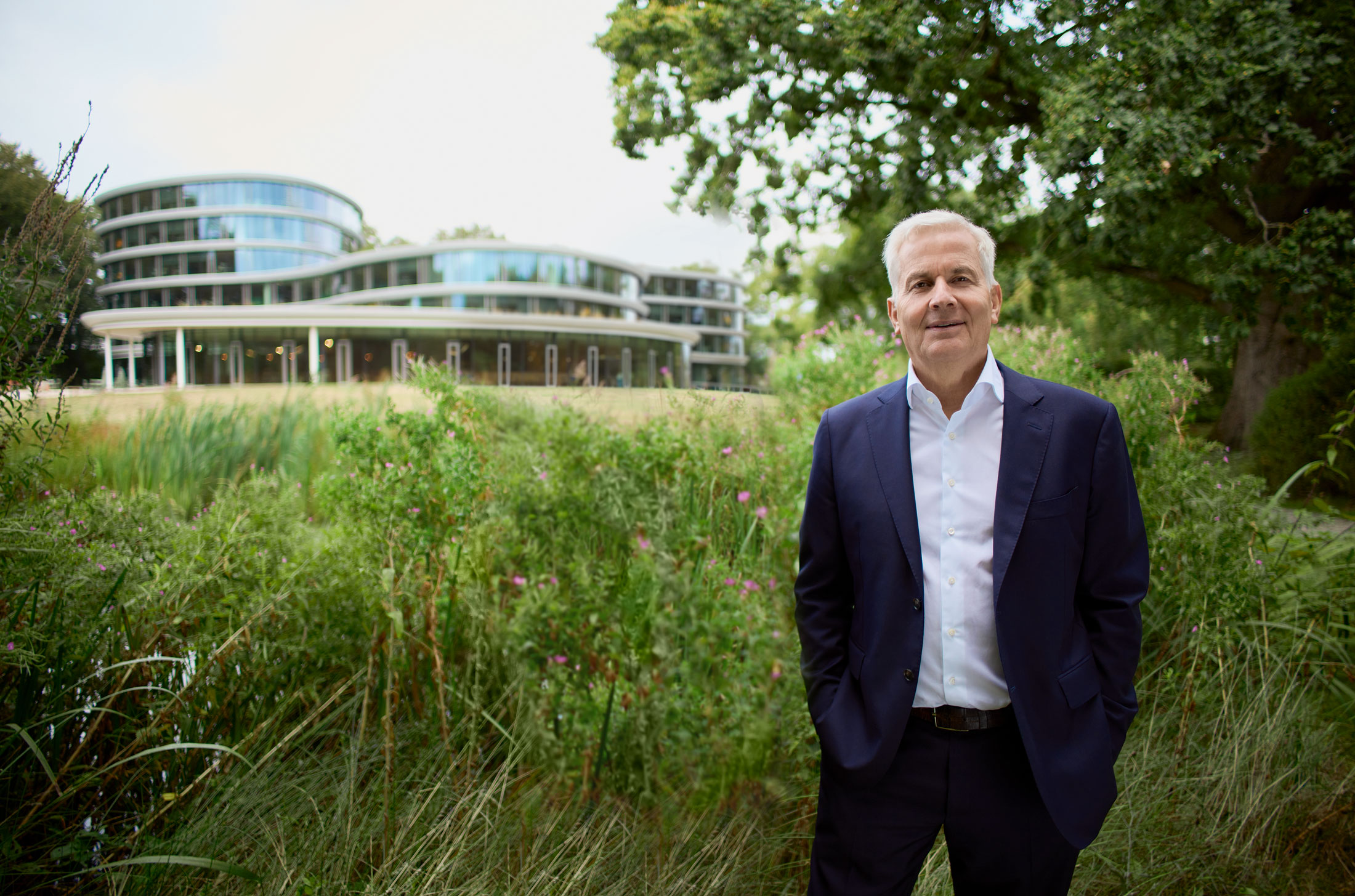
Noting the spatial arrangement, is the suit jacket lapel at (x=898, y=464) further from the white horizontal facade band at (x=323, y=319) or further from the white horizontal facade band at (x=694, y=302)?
the white horizontal facade band at (x=694, y=302)

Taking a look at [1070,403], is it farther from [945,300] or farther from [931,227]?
[931,227]

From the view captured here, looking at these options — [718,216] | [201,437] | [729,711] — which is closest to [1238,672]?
[729,711]

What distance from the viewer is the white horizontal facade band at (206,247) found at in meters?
52.3

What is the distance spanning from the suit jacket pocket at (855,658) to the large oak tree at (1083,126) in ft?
25.7

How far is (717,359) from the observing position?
7175 cm

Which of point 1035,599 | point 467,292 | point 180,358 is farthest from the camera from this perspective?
point 467,292

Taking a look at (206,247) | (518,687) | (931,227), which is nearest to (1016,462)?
(931,227)

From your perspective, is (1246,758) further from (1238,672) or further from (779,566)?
(779,566)

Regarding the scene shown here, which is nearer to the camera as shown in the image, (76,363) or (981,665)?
(981,665)

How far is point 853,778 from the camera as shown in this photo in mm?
1655

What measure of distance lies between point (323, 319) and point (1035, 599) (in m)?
42.0

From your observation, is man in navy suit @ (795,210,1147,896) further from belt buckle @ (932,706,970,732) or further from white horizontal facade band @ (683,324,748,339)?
white horizontal facade band @ (683,324,748,339)

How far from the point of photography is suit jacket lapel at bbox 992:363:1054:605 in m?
1.55

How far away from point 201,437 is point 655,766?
5884 millimetres
